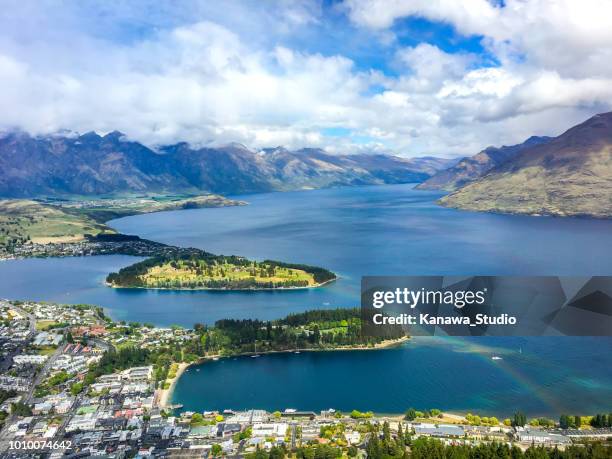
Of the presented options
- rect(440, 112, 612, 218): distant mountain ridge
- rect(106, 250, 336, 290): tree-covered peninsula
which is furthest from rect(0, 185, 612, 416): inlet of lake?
rect(440, 112, 612, 218): distant mountain ridge

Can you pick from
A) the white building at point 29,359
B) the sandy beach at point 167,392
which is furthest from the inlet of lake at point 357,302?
the white building at point 29,359

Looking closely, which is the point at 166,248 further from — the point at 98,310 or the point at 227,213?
the point at 227,213

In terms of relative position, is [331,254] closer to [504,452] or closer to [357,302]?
[357,302]

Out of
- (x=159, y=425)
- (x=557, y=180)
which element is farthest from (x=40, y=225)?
(x=557, y=180)

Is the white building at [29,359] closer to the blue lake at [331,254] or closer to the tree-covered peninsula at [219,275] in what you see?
the blue lake at [331,254]

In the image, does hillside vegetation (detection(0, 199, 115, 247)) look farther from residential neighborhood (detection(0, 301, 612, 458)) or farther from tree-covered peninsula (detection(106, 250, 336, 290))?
residential neighborhood (detection(0, 301, 612, 458))

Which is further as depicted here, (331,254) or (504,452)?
(331,254)

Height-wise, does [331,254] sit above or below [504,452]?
above

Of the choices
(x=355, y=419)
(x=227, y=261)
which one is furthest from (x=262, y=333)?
(x=227, y=261)
